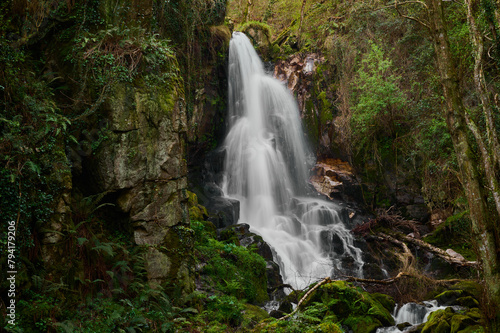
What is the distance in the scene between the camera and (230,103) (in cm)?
1695

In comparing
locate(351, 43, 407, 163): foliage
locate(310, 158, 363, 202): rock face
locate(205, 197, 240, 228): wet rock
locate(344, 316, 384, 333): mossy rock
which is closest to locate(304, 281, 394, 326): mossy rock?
locate(344, 316, 384, 333): mossy rock

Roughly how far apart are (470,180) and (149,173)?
222 inches

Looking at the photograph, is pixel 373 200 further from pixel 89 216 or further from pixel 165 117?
pixel 89 216

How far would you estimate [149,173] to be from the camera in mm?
6250

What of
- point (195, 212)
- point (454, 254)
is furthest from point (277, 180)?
point (454, 254)

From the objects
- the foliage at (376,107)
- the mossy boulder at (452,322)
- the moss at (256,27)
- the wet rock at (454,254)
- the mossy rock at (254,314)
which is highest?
the moss at (256,27)

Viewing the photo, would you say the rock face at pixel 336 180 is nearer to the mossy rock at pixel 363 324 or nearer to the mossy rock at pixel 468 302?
the mossy rock at pixel 468 302

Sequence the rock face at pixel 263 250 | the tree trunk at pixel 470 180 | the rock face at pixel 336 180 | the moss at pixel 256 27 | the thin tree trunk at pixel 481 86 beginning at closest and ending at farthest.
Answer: the tree trunk at pixel 470 180 < the thin tree trunk at pixel 481 86 < the rock face at pixel 263 250 < the rock face at pixel 336 180 < the moss at pixel 256 27

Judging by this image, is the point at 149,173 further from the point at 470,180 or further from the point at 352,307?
the point at 470,180

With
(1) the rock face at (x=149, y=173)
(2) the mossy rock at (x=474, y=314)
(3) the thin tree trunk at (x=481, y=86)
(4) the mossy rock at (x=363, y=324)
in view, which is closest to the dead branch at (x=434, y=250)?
(2) the mossy rock at (x=474, y=314)

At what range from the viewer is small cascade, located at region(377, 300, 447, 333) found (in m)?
7.47

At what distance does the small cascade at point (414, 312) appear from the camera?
24.5ft

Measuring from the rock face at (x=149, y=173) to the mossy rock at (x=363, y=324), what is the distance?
12.1 feet

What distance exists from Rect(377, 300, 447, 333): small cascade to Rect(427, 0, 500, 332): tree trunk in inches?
121
